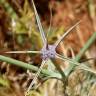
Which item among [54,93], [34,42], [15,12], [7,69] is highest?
[15,12]

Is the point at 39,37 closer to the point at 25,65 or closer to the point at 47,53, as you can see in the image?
the point at 25,65

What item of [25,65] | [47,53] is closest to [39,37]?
[25,65]

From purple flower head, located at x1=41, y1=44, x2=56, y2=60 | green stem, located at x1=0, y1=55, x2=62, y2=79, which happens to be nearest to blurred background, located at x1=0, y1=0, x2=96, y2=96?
green stem, located at x1=0, y1=55, x2=62, y2=79

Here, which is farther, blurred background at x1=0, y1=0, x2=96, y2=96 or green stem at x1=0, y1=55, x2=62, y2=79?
blurred background at x1=0, y1=0, x2=96, y2=96

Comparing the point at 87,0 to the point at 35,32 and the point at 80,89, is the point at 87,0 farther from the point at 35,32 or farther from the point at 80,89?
the point at 80,89

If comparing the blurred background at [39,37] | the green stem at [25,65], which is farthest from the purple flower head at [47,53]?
the blurred background at [39,37]

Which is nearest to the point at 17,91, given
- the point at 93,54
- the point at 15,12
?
the point at 15,12

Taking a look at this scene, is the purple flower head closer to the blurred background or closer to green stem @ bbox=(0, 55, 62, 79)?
green stem @ bbox=(0, 55, 62, 79)

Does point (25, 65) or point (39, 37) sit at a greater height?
point (39, 37)
